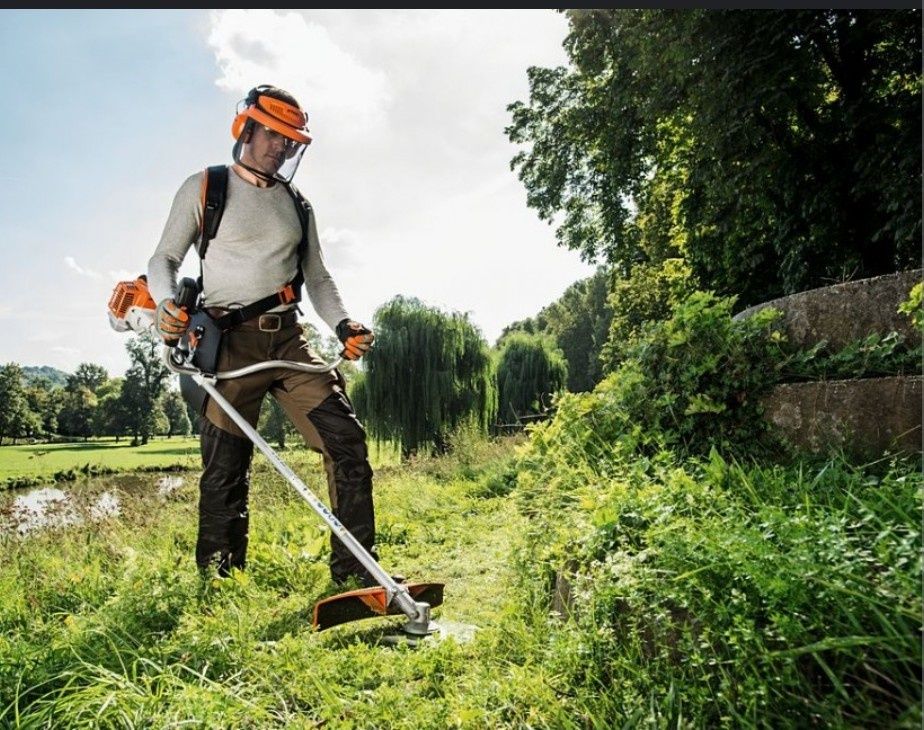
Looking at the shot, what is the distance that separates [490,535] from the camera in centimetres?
503

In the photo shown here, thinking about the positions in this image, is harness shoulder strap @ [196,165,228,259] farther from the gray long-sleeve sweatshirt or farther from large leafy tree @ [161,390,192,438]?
large leafy tree @ [161,390,192,438]

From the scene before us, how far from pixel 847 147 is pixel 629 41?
2833mm

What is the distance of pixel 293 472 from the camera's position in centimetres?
347

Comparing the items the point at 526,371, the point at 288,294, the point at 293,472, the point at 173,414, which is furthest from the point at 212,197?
the point at 173,414

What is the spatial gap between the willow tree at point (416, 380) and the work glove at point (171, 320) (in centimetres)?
1480

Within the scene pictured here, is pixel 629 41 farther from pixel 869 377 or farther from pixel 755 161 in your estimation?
pixel 869 377

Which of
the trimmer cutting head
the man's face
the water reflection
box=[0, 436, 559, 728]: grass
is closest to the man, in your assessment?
the man's face

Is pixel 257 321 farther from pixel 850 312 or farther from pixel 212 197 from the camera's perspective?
pixel 850 312

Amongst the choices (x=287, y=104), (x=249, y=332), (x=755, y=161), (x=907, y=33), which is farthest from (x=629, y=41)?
(x=249, y=332)

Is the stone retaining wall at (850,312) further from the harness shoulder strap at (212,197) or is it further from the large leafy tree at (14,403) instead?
the large leafy tree at (14,403)

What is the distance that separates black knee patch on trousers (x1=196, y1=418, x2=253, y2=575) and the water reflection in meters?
2.72

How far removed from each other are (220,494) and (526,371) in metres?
23.3

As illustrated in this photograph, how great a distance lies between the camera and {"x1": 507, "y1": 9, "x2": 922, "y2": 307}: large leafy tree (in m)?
6.23

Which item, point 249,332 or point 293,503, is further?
point 293,503
